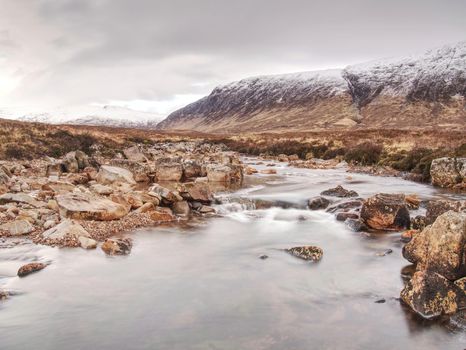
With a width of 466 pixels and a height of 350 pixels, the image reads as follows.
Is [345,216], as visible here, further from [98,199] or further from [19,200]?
[19,200]

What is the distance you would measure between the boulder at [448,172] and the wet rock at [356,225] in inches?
465

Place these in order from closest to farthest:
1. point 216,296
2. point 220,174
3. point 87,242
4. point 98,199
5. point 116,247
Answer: point 216,296
point 116,247
point 87,242
point 98,199
point 220,174

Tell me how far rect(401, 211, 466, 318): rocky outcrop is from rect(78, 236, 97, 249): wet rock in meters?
8.59

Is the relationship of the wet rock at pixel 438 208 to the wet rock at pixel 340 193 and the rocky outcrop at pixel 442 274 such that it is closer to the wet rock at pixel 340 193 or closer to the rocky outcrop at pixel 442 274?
the rocky outcrop at pixel 442 274

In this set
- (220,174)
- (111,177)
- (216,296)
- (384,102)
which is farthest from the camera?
(384,102)

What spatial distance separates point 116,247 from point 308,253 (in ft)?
18.5

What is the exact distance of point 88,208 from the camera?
15750 millimetres

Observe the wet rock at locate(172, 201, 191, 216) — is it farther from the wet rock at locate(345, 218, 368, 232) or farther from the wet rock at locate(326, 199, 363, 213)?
the wet rock at locate(345, 218, 368, 232)

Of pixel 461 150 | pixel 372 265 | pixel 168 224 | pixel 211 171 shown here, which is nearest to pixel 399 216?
pixel 372 265

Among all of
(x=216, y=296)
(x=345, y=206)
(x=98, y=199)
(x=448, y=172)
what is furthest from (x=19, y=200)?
(x=448, y=172)

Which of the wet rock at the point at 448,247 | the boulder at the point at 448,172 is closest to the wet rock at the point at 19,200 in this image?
the wet rock at the point at 448,247

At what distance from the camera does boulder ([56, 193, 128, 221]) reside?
50.8 ft

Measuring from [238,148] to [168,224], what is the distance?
4361cm

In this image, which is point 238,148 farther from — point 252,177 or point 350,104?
point 350,104
